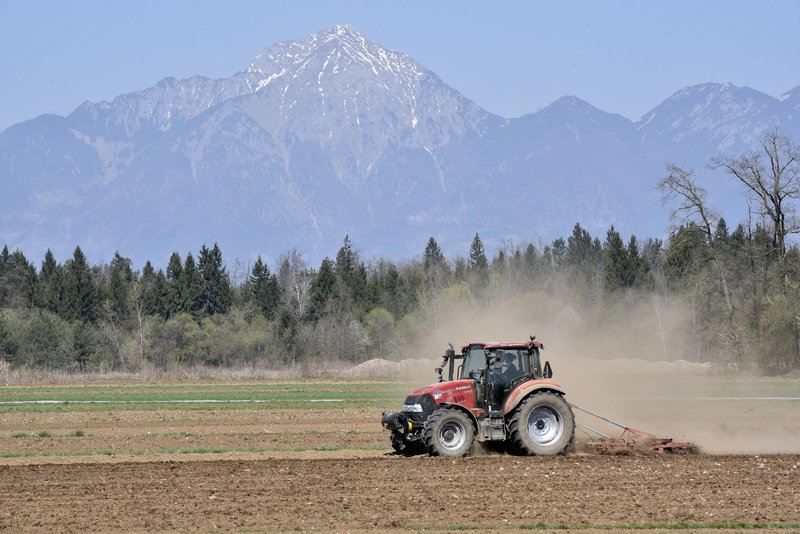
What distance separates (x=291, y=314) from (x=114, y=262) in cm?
4633

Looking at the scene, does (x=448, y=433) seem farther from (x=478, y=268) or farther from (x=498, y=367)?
(x=478, y=268)

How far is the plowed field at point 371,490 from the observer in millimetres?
16938

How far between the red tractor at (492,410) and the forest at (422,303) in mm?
34487

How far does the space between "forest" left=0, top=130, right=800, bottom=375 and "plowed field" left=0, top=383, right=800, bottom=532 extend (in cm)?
3572

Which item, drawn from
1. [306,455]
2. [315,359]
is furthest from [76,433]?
[315,359]

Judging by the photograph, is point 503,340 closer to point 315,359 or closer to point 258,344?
point 315,359

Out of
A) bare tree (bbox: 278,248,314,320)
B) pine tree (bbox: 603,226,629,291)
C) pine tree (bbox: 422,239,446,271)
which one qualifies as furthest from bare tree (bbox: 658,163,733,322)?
pine tree (bbox: 422,239,446,271)

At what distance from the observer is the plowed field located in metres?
16.9

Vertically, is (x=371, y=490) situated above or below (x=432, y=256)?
below

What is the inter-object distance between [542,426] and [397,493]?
19.2ft

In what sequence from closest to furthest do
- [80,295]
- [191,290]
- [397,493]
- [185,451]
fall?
[397,493], [185,451], [80,295], [191,290]

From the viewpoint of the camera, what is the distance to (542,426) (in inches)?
950

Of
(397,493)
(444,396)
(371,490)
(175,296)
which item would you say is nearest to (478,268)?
(175,296)

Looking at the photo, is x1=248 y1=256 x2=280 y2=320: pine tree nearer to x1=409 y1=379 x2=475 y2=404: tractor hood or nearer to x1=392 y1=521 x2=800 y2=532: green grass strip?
x1=409 y1=379 x2=475 y2=404: tractor hood
